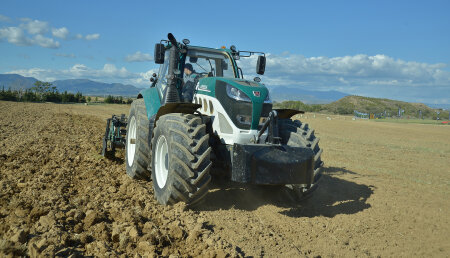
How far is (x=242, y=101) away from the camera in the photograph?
5.09 m

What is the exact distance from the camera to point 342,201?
618 cm

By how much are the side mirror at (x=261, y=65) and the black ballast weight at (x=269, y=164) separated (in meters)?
2.30

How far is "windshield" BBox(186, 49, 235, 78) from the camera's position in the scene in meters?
6.62

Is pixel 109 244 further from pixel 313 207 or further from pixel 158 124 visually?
pixel 313 207

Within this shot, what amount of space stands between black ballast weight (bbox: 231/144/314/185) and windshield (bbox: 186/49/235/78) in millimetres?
2351

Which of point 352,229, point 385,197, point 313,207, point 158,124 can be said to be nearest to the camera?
point 352,229

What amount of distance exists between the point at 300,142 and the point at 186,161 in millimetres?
1833

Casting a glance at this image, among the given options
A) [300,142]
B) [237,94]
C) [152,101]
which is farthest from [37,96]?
[300,142]

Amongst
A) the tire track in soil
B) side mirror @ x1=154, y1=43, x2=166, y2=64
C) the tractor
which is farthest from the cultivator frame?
side mirror @ x1=154, y1=43, x2=166, y2=64

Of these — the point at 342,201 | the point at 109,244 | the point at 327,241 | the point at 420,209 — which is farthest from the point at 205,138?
the point at 420,209

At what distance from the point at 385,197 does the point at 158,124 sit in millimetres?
4274

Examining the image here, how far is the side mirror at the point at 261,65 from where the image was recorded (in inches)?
264

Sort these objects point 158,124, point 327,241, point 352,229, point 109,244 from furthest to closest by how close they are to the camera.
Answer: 1. point 158,124
2. point 352,229
3. point 327,241
4. point 109,244

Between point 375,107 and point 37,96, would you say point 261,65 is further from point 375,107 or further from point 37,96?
point 375,107
